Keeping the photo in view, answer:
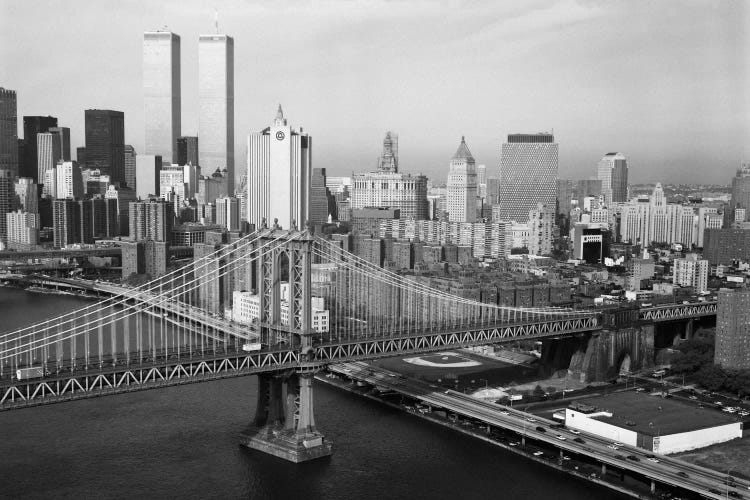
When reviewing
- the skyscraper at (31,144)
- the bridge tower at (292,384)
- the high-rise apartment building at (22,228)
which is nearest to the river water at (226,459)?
the bridge tower at (292,384)

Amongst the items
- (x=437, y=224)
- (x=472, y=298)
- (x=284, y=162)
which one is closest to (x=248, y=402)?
(x=472, y=298)

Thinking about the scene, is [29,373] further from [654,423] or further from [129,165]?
[129,165]

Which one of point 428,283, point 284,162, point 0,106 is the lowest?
point 428,283

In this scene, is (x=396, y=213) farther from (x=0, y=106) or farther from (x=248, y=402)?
(x=248, y=402)

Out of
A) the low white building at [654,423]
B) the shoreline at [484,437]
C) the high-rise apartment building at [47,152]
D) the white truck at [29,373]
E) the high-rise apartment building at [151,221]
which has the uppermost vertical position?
the high-rise apartment building at [47,152]

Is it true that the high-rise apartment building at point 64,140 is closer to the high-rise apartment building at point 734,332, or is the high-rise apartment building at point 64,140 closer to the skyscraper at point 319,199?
the skyscraper at point 319,199
